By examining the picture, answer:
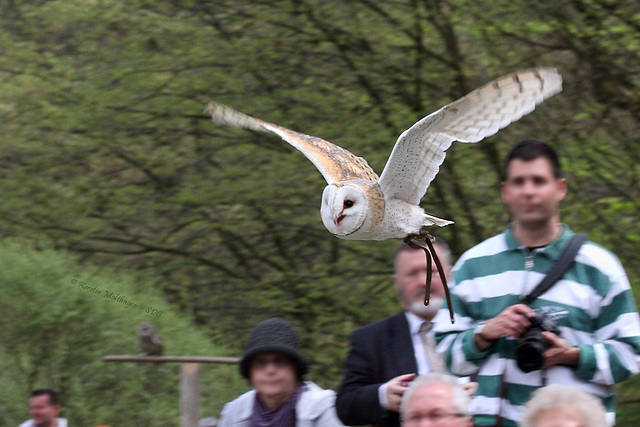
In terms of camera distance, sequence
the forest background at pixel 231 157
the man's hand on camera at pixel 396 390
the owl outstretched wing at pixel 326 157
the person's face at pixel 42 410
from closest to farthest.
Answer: the man's hand on camera at pixel 396 390
the owl outstretched wing at pixel 326 157
the person's face at pixel 42 410
the forest background at pixel 231 157

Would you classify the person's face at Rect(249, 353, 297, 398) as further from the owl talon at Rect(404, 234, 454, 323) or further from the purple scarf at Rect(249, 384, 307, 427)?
the owl talon at Rect(404, 234, 454, 323)

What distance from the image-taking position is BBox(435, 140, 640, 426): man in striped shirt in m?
2.05

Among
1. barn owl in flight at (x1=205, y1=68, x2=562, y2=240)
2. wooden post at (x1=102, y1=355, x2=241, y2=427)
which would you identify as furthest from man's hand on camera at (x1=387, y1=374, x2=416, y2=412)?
wooden post at (x1=102, y1=355, x2=241, y2=427)

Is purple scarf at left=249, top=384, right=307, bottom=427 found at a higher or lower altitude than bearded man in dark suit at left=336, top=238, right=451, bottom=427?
lower

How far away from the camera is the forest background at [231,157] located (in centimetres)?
588

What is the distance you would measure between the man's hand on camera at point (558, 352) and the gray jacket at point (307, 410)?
814 mm

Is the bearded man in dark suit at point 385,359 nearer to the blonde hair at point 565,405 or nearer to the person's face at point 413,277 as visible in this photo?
the person's face at point 413,277

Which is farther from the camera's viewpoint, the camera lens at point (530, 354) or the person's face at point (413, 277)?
the person's face at point (413, 277)

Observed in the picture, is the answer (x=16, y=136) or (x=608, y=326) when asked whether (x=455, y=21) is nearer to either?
(x=16, y=136)

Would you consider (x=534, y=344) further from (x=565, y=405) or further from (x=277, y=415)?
(x=277, y=415)

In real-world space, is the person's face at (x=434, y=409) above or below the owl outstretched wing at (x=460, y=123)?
below

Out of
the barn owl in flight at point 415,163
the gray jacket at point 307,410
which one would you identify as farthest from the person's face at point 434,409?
the barn owl in flight at point 415,163

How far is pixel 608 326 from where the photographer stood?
2.08m

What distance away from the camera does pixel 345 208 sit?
2.85m
